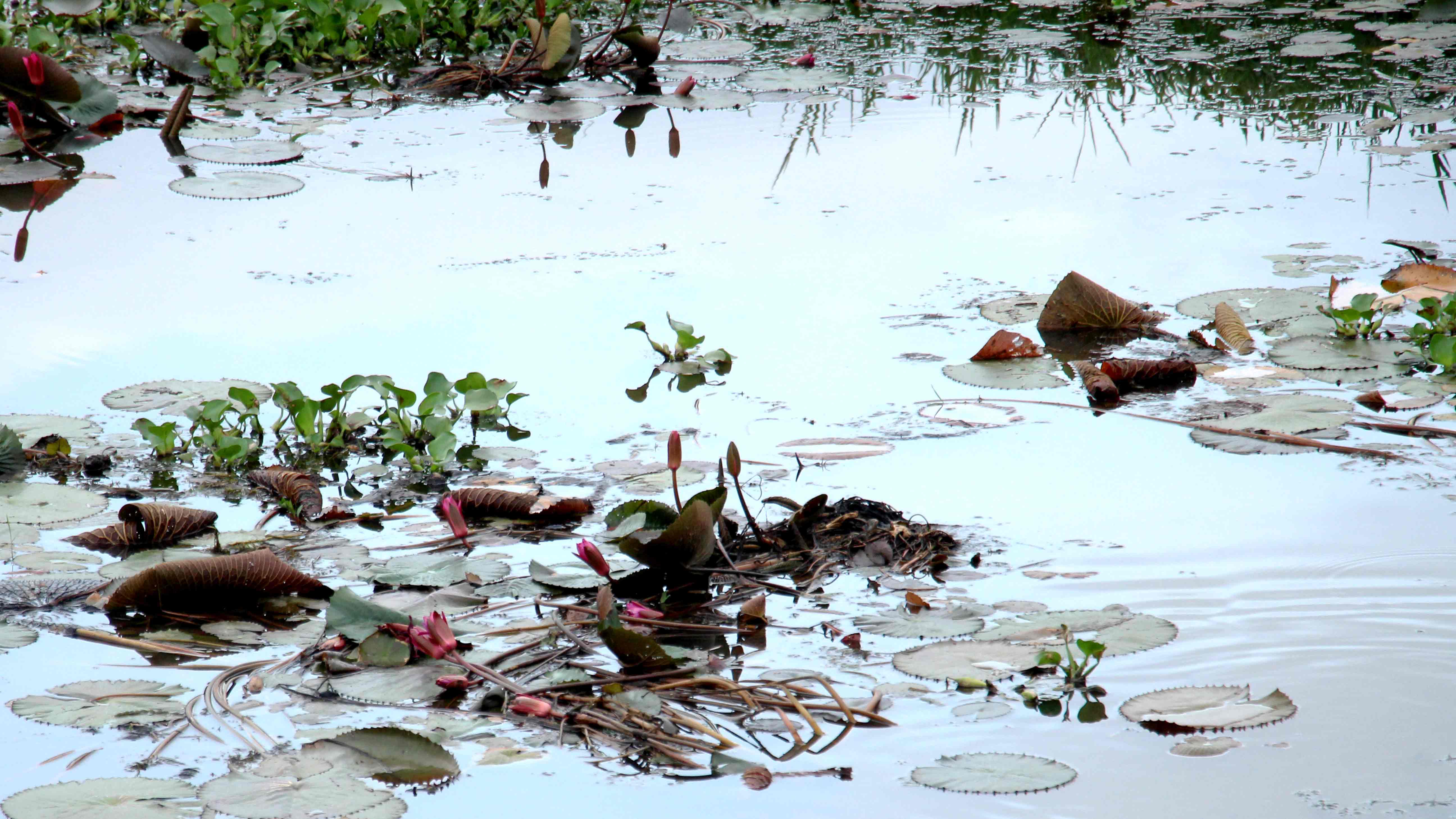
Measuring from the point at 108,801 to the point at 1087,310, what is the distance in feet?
7.16

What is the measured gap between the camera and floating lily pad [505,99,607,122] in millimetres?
4781

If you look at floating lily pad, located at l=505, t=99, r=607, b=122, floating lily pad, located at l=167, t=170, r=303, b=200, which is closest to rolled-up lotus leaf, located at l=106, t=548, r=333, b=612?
floating lily pad, located at l=167, t=170, r=303, b=200

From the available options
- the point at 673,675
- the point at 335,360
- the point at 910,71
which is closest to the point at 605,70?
the point at 910,71

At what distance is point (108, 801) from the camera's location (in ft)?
4.63

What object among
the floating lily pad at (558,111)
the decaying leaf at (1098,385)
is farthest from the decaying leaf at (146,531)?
the floating lily pad at (558,111)

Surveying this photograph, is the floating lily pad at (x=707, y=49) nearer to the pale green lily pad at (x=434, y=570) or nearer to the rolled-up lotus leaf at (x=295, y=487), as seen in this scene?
the rolled-up lotus leaf at (x=295, y=487)

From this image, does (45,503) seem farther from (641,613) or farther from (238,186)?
(238,186)

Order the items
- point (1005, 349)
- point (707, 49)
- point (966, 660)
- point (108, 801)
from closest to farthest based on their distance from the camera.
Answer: point (108, 801)
point (966, 660)
point (1005, 349)
point (707, 49)

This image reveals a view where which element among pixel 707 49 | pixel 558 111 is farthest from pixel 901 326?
pixel 707 49

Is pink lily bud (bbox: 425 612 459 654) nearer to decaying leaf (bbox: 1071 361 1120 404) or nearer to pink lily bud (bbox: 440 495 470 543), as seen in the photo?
pink lily bud (bbox: 440 495 470 543)

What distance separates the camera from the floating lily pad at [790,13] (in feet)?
21.3

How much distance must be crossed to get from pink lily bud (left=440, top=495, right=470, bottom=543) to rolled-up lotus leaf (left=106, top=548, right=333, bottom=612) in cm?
21

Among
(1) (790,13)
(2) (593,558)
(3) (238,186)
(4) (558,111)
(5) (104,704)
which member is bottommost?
(5) (104,704)

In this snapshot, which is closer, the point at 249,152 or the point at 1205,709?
the point at 1205,709
